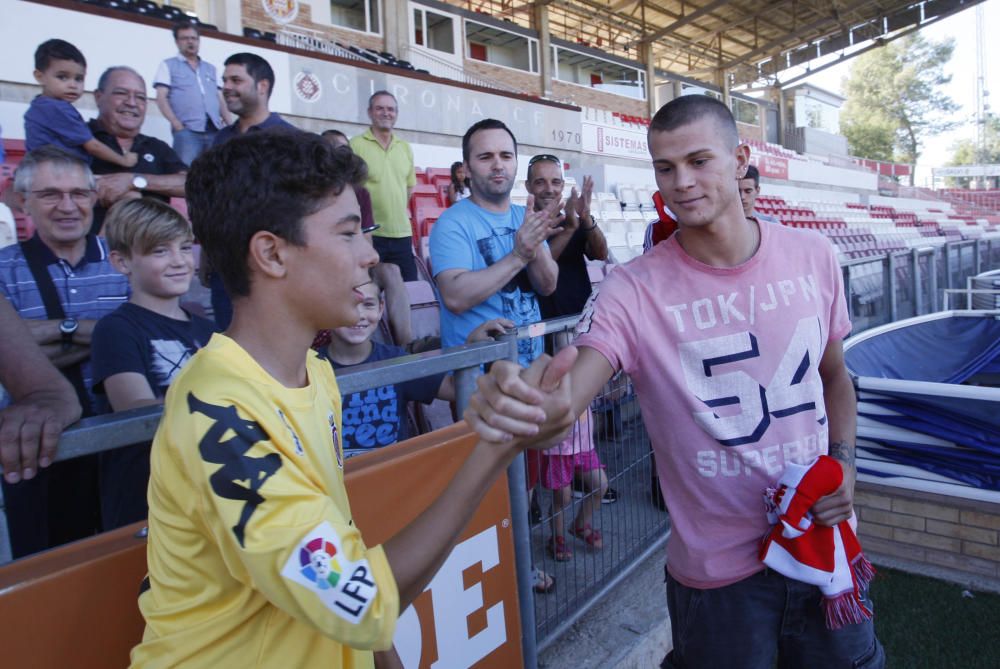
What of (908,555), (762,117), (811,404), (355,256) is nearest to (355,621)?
(355,256)

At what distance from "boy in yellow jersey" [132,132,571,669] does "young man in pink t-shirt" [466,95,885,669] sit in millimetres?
530

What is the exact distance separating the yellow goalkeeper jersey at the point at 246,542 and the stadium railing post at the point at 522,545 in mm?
Answer: 1133

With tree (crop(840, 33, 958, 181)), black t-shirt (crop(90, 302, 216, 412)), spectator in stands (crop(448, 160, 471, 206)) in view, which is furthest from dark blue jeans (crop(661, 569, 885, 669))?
tree (crop(840, 33, 958, 181))

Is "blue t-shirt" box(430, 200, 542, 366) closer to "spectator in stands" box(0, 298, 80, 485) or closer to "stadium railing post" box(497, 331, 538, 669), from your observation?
"stadium railing post" box(497, 331, 538, 669)

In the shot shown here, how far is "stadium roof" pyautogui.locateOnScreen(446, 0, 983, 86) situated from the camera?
27.2 meters

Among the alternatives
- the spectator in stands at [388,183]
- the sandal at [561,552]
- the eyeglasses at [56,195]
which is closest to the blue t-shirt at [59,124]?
the spectator in stands at [388,183]

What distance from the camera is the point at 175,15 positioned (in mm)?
10969

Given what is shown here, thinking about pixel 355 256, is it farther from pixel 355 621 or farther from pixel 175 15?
pixel 175 15

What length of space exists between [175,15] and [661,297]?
474 inches

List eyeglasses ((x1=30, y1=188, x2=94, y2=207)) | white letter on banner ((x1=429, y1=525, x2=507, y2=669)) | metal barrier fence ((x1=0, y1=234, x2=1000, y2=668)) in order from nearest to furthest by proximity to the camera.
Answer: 1. metal barrier fence ((x1=0, y1=234, x2=1000, y2=668))
2. white letter on banner ((x1=429, y1=525, x2=507, y2=669))
3. eyeglasses ((x1=30, y1=188, x2=94, y2=207))

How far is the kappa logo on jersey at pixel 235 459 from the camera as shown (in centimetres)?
93

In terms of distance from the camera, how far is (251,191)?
114 cm

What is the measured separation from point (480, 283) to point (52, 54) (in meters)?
4.07

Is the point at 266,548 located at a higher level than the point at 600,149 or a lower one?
lower
